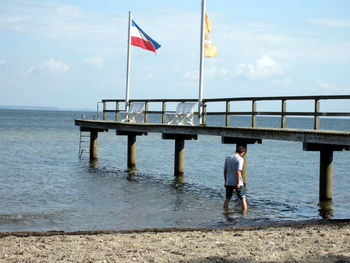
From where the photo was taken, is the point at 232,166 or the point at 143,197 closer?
the point at 232,166

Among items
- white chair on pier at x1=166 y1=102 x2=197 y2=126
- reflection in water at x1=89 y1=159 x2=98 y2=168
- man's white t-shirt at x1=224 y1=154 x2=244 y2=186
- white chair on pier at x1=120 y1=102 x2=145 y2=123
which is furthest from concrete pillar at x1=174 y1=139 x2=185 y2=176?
man's white t-shirt at x1=224 y1=154 x2=244 y2=186

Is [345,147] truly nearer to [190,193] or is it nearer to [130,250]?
[190,193]

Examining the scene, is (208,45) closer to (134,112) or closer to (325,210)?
(134,112)

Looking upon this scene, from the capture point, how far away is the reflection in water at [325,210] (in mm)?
14631

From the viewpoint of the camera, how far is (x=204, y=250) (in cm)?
873

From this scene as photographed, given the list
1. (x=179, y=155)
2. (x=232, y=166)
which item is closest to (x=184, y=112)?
(x=179, y=155)

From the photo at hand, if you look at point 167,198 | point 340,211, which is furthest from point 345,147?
point 167,198

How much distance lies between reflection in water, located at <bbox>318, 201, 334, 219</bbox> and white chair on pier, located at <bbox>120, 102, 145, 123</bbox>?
10.6 meters

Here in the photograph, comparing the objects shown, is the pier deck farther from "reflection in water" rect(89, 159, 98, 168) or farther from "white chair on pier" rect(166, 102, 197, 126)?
"reflection in water" rect(89, 159, 98, 168)

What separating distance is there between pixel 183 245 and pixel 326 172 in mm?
7707

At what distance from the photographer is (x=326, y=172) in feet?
51.3

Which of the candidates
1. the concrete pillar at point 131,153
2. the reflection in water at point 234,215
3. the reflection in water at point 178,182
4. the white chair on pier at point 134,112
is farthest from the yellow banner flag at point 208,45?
the reflection in water at point 234,215

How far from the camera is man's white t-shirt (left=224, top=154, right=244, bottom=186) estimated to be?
13029 mm

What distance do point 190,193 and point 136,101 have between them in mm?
8999
